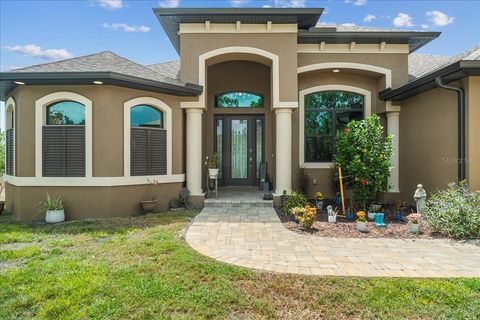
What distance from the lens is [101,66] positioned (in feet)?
22.1

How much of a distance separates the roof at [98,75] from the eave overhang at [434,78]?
5466mm

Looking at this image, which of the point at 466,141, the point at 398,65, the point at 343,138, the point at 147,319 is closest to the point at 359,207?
the point at 343,138

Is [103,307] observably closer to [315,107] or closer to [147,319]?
[147,319]

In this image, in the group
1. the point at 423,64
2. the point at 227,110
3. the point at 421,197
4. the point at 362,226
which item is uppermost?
the point at 423,64

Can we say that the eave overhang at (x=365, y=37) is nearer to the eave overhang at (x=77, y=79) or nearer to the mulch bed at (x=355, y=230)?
the eave overhang at (x=77, y=79)

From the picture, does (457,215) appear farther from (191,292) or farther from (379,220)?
(191,292)

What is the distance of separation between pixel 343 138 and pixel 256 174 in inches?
158

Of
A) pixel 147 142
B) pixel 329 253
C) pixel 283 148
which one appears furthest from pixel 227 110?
pixel 329 253

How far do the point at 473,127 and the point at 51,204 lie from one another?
932 centimetres

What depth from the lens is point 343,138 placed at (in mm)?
6730

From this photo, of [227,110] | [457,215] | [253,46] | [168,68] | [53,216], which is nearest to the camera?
[457,215]

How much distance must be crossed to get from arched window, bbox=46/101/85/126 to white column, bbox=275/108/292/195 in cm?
498

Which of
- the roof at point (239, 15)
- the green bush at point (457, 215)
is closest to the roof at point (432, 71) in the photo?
the green bush at point (457, 215)

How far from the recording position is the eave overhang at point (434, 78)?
531 centimetres
